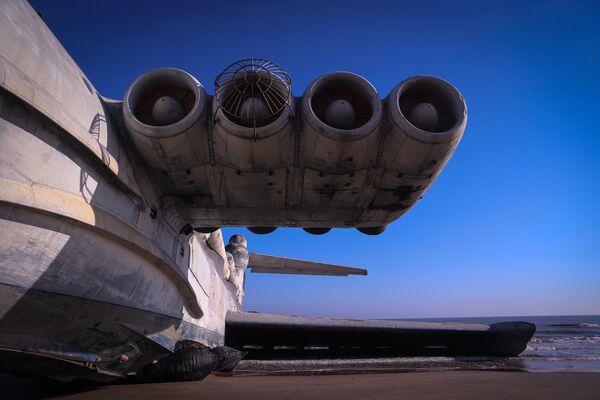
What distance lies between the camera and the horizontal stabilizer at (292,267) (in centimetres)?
1433

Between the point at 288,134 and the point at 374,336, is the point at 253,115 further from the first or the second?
the point at 374,336

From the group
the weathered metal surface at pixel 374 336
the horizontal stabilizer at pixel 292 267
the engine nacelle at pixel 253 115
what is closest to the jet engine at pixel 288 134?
the engine nacelle at pixel 253 115

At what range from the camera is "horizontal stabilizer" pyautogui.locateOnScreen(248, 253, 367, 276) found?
14330 millimetres

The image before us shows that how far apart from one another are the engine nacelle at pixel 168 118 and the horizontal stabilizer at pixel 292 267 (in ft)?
33.0

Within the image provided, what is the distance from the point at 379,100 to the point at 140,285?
12.5 ft

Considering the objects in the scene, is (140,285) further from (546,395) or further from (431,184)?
(546,395)

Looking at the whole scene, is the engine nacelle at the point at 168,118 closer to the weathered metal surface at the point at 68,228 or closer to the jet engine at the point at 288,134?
the jet engine at the point at 288,134

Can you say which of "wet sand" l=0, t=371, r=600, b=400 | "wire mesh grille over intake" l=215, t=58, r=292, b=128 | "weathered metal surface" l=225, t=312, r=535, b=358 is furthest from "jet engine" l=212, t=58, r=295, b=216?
"weathered metal surface" l=225, t=312, r=535, b=358

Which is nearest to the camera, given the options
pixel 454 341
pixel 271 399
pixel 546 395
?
pixel 271 399

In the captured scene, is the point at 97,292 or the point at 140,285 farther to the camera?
the point at 140,285

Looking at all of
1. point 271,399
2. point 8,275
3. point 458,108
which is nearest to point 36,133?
point 8,275

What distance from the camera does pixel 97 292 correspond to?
12.7 feet

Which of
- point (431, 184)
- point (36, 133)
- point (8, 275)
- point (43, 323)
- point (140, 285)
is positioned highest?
point (431, 184)

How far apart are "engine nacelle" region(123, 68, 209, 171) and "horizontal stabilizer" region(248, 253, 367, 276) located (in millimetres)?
10068
